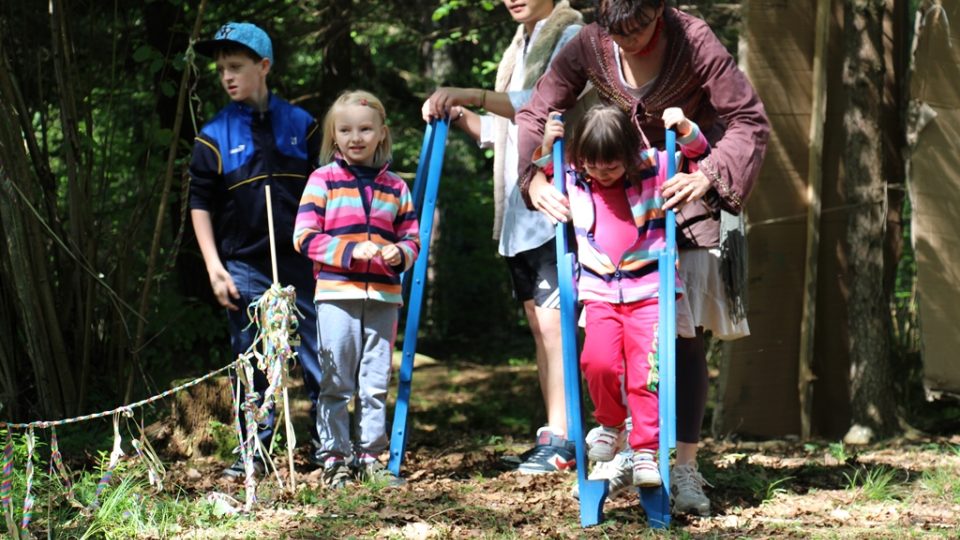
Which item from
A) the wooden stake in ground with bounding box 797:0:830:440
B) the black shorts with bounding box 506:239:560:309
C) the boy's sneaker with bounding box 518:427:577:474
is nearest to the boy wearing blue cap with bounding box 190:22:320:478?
the black shorts with bounding box 506:239:560:309

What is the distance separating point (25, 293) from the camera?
5172 mm

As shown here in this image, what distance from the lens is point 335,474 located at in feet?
14.9

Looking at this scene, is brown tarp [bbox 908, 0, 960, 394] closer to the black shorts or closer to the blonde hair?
the black shorts

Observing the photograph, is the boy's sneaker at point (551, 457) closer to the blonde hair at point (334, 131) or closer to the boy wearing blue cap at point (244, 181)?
the boy wearing blue cap at point (244, 181)

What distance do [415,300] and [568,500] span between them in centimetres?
108

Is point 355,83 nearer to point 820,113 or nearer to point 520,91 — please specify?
point 820,113

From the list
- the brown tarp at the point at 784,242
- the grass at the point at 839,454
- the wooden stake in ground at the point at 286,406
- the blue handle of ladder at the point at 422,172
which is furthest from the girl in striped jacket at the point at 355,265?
the brown tarp at the point at 784,242

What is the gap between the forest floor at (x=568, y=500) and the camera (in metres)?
3.86

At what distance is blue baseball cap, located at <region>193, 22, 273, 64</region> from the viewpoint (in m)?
4.67

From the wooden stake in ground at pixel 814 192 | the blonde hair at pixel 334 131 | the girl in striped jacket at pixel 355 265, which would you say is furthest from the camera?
the wooden stake in ground at pixel 814 192

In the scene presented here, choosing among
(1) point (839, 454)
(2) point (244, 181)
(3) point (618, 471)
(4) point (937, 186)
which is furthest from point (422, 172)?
(4) point (937, 186)

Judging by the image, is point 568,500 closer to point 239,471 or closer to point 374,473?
point 374,473

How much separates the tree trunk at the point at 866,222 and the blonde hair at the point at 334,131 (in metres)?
2.72

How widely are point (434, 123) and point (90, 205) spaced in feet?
5.85
